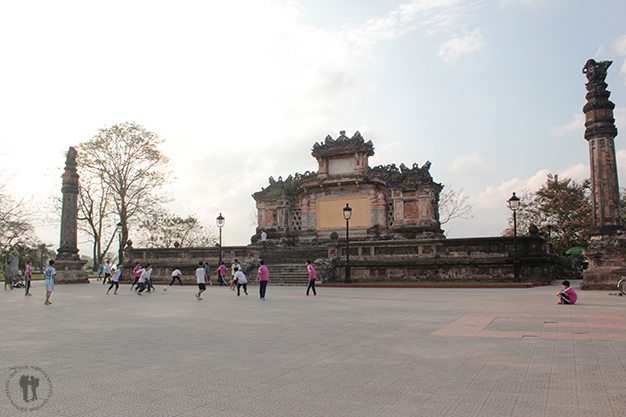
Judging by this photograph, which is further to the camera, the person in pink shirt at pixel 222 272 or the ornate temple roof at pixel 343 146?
the ornate temple roof at pixel 343 146

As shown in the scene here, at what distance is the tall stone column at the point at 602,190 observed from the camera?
1761cm

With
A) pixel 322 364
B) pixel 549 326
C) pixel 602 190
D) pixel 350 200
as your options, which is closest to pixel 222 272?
pixel 350 200

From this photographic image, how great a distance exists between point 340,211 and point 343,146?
5266 millimetres

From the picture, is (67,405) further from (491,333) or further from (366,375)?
(491,333)

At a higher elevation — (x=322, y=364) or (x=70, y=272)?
(x=70, y=272)

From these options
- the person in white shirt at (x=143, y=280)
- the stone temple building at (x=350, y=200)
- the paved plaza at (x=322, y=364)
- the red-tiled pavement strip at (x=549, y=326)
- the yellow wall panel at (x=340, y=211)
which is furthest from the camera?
the yellow wall panel at (x=340, y=211)

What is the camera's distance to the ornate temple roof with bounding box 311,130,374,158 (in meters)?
36.3

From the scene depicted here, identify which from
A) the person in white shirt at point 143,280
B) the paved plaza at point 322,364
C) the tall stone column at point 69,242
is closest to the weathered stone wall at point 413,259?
the tall stone column at point 69,242

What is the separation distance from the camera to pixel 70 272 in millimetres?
30688

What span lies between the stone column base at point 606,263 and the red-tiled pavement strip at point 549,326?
867 centimetres

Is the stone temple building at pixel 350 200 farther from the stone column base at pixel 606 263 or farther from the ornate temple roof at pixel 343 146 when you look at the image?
the stone column base at pixel 606 263

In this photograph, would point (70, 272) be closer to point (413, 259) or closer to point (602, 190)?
point (413, 259)

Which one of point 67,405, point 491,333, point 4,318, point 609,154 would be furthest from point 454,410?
point 609,154

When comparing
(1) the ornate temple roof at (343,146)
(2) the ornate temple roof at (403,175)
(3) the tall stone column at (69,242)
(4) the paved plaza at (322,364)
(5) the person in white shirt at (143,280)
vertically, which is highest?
(1) the ornate temple roof at (343,146)
